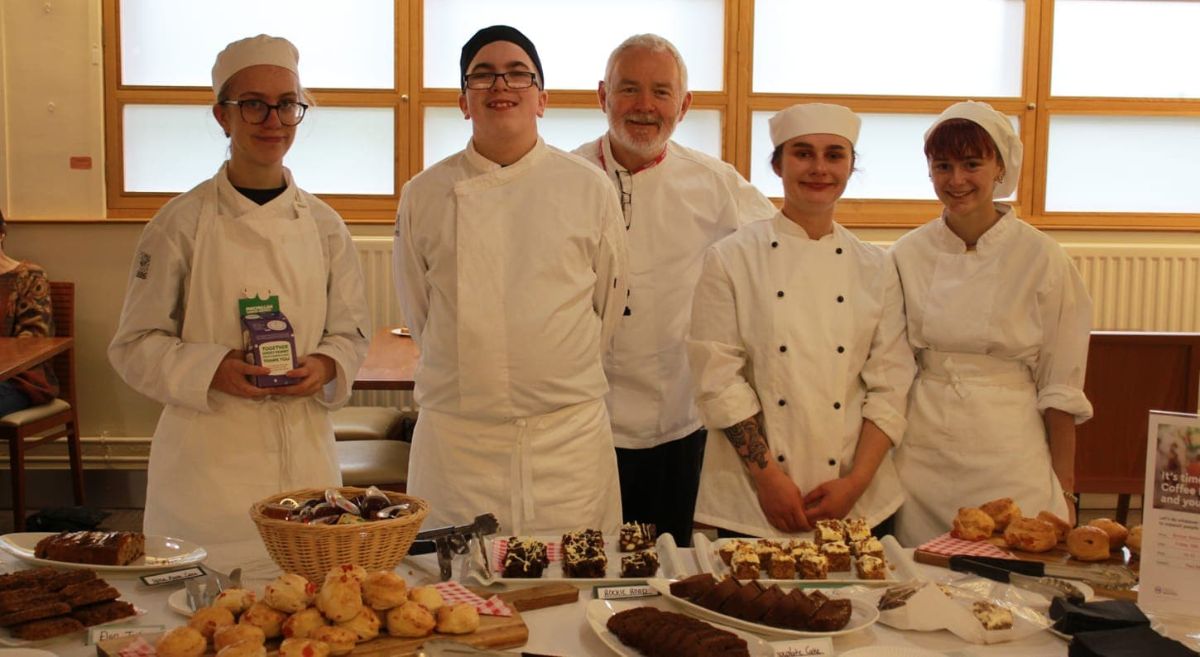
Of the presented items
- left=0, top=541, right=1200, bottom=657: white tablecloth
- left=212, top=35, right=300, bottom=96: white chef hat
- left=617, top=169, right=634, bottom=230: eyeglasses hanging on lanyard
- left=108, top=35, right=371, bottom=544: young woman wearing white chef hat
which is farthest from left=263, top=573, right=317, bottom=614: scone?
left=617, top=169, right=634, bottom=230: eyeglasses hanging on lanyard

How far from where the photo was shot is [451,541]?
1.91m

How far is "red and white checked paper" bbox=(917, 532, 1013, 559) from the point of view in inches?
78.7

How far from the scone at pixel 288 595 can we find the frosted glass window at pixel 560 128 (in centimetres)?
429

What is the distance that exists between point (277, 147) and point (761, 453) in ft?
3.96

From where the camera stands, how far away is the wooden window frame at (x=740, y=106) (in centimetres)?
551

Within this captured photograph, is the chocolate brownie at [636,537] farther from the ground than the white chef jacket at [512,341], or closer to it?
closer to it

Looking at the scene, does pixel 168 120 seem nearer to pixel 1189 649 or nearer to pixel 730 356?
pixel 730 356

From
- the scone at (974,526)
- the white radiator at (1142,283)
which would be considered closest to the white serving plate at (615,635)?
the scone at (974,526)

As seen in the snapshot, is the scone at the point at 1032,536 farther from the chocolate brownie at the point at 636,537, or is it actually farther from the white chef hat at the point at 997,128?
the white chef hat at the point at 997,128

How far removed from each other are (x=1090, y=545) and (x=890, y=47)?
4223 millimetres

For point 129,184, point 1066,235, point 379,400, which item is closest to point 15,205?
point 129,184

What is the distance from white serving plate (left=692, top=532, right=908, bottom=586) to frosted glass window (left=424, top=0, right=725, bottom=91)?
3.99 m

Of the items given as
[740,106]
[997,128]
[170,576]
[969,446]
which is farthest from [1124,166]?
[170,576]

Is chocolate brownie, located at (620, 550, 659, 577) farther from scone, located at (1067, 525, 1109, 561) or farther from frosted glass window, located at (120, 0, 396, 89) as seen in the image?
frosted glass window, located at (120, 0, 396, 89)
